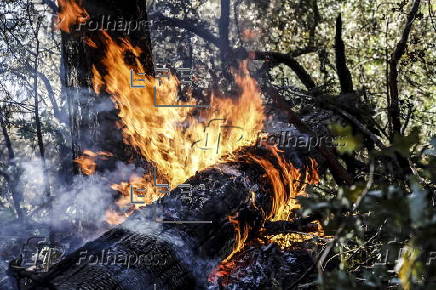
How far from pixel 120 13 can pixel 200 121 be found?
65.6 inches

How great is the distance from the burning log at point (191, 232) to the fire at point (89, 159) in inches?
46.8

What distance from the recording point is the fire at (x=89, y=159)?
14.1ft

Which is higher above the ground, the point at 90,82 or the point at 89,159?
the point at 90,82

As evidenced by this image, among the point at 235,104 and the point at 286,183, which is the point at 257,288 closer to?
the point at 286,183

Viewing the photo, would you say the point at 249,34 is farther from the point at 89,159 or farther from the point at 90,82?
the point at 89,159

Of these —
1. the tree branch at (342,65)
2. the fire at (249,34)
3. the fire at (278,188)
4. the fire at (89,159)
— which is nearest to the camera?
the fire at (278,188)

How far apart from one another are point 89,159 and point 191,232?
1775 mm

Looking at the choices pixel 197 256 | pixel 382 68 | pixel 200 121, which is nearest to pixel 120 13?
pixel 200 121

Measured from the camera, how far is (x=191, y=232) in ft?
10.2
